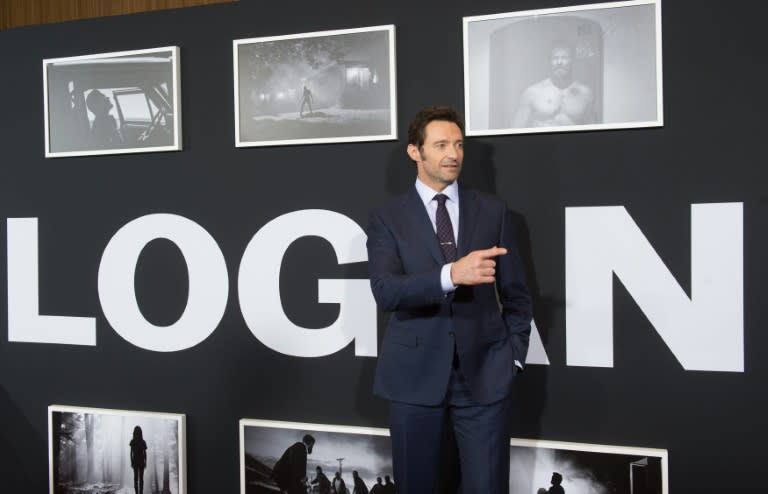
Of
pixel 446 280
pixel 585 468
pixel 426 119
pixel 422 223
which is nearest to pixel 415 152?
pixel 426 119

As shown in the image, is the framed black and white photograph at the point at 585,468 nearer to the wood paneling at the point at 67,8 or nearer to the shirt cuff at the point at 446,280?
the shirt cuff at the point at 446,280

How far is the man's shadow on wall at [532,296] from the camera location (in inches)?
109

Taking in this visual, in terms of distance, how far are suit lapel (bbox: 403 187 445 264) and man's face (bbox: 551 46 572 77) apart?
0.84 metres

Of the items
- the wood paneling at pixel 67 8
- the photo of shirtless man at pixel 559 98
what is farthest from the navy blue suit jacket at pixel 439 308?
the wood paneling at pixel 67 8

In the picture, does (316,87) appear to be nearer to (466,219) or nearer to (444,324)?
(466,219)

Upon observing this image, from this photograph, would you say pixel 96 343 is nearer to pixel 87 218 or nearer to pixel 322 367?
pixel 87 218

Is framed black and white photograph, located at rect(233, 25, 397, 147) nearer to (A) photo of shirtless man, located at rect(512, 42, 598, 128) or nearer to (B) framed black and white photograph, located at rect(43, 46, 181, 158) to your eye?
(B) framed black and white photograph, located at rect(43, 46, 181, 158)

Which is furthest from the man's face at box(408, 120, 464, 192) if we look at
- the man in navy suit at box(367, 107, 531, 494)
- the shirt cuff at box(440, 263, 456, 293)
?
the shirt cuff at box(440, 263, 456, 293)

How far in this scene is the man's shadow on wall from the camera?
9.12ft

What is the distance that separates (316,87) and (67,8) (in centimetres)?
196

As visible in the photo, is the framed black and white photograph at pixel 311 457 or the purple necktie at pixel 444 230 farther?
the framed black and white photograph at pixel 311 457

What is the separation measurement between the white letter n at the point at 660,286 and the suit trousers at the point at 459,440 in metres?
0.64

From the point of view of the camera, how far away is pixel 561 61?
8.88ft

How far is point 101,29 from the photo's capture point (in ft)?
11.1
